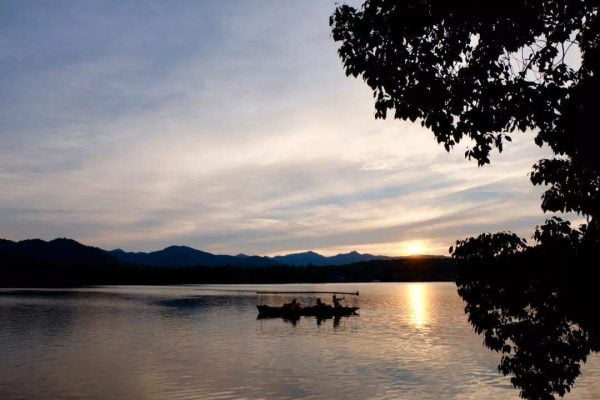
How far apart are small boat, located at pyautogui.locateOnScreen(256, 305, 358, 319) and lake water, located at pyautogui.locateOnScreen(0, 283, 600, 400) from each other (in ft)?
31.4

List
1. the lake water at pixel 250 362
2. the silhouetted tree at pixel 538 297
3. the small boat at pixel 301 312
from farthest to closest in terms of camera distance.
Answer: the small boat at pixel 301 312 → the lake water at pixel 250 362 → the silhouetted tree at pixel 538 297

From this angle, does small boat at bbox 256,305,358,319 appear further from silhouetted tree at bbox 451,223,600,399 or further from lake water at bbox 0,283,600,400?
silhouetted tree at bbox 451,223,600,399

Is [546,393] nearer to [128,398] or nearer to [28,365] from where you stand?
[128,398]

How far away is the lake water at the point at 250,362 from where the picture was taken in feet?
124

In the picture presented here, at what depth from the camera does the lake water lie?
37906 mm

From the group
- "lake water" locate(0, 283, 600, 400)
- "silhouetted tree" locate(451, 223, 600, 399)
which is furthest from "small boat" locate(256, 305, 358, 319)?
"silhouetted tree" locate(451, 223, 600, 399)

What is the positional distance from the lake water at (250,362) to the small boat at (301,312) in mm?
9582

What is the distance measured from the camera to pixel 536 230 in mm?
14477

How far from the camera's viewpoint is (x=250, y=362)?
5038 centimetres

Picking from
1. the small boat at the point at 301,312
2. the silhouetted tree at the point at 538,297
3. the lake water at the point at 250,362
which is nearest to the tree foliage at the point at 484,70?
the silhouetted tree at the point at 538,297

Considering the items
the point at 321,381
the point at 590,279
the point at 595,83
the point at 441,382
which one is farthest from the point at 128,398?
the point at 595,83

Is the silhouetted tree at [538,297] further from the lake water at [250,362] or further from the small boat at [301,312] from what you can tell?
the small boat at [301,312]

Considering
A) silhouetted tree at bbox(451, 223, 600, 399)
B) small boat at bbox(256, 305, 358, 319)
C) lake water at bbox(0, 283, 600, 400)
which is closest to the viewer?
silhouetted tree at bbox(451, 223, 600, 399)

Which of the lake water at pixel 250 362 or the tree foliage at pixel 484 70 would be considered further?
the lake water at pixel 250 362
